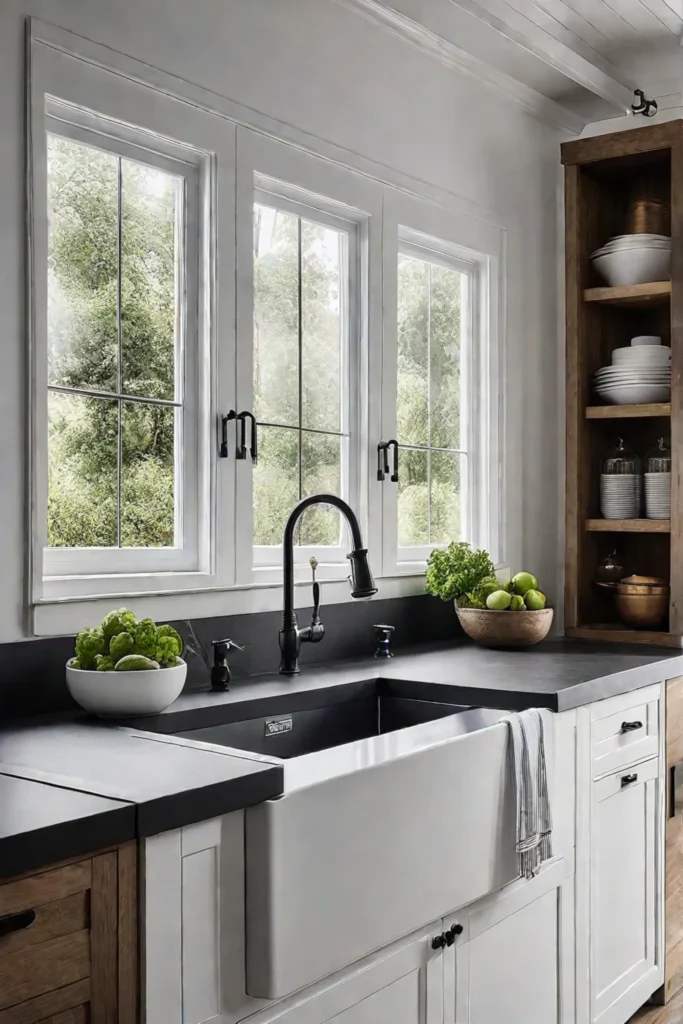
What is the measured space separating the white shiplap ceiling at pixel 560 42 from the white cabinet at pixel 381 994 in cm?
217

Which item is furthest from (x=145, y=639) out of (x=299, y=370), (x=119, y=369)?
(x=299, y=370)

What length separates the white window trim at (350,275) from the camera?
248 centimetres

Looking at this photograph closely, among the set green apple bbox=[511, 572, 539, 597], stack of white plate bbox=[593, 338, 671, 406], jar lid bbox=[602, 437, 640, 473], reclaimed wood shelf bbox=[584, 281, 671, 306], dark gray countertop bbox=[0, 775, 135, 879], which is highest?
reclaimed wood shelf bbox=[584, 281, 671, 306]

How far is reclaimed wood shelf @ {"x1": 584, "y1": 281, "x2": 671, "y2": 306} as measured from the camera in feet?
10.9

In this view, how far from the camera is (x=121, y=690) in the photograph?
1.85 meters

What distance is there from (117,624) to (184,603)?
43 centimetres

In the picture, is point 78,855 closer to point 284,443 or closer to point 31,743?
point 31,743

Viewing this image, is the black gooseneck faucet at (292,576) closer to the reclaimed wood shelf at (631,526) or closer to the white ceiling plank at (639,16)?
the reclaimed wood shelf at (631,526)

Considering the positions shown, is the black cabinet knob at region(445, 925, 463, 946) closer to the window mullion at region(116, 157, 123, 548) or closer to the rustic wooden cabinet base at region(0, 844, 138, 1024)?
the rustic wooden cabinet base at region(0, 844, 138, 1024)

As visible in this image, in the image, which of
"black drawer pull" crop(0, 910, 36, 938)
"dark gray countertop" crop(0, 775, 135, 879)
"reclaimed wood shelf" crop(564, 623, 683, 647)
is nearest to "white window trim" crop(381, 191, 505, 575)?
"reclaimed wood shelf" crop(564, 623, 683, 647)

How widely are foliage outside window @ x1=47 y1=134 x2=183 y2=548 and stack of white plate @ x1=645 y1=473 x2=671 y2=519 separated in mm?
1722

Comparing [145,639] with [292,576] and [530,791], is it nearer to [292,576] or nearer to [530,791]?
[292,576]

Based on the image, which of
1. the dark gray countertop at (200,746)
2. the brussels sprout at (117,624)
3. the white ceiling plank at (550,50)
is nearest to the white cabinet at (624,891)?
the dark gray countertop at (200,746)

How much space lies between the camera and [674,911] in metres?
2.83
